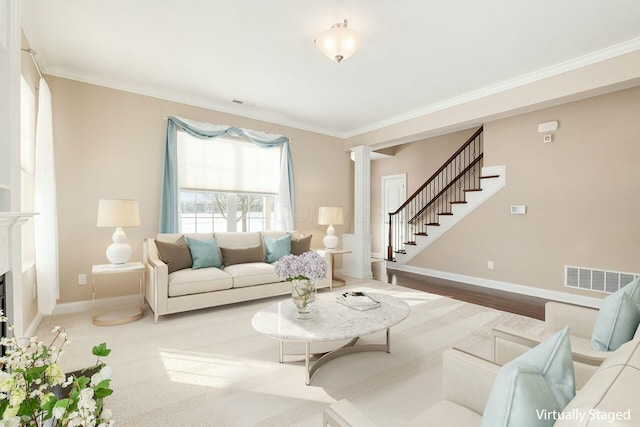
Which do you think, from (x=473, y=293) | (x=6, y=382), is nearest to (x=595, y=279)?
(x=473, y=293)

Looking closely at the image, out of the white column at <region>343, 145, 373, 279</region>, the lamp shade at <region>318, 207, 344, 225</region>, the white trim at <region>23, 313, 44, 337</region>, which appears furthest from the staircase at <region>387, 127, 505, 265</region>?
the white trim at <region>23, 313, 44, 337</region>

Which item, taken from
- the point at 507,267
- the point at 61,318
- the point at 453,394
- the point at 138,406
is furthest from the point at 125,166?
the point at 507,267

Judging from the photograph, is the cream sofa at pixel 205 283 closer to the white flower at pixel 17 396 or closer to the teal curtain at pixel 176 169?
the teal curtain at pixel 176 169

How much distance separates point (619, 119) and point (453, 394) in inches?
177

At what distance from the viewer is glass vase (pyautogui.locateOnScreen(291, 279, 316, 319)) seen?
2295 millimetres

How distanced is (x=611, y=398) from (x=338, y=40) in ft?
9.11

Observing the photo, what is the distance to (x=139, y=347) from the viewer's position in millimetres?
2693

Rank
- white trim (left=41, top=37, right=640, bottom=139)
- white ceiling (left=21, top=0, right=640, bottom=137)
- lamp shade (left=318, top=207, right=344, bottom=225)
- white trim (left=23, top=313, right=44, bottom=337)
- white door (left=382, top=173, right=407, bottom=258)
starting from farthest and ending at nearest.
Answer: white door (left=382, top=173, right=407, bottom=258)
lamp shade (left=318, top=207, right=344, bottom=225)
white trim (left=41, top=37, right=640, bottom=139)
white trim (left=23, top=313, right=44, bottom=337)
white ceiling (left=21, top=0, right=640, bottom=137)

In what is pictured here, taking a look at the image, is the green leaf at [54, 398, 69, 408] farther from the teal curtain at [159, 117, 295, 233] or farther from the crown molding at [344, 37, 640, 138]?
the crown molding at [344, 37, 640, 138]

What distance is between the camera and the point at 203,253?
12.5 feet

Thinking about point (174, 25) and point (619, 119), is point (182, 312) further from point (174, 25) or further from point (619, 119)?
point (619, 119)

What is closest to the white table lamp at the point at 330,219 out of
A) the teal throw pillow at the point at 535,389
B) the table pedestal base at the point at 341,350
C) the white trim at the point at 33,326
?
the table pedestal base at the point at 341,350

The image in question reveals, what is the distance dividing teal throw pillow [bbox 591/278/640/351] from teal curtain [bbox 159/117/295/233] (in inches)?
166

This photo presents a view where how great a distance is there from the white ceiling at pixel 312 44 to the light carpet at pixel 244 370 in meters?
2.86
